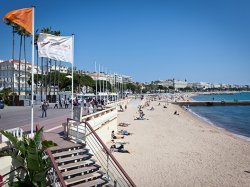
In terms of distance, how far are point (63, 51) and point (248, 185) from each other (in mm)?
11623

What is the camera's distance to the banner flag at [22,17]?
34.1 ft

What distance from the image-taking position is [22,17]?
10828 mm

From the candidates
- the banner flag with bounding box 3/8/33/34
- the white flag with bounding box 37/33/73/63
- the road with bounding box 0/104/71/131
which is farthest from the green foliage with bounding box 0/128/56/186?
the road with bounding box 0/104/71/131

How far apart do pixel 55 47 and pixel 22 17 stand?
106 inches

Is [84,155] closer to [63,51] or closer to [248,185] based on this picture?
[63,51]

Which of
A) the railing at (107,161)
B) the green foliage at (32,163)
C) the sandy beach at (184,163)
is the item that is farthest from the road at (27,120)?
the green foliage at (32,163)

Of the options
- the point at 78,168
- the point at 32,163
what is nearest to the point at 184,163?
the point at 78,168

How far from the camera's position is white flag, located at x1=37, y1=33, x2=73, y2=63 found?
12.6 m

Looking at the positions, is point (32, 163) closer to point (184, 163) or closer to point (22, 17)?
point (22, 17)

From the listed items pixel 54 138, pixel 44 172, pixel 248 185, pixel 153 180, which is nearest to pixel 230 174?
pixel 248 185

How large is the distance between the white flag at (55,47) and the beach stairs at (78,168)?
4.83 metres

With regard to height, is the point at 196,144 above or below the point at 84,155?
below

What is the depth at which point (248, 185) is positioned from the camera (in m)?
13.5

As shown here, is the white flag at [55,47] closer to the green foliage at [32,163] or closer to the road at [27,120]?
the road at [27,120]
